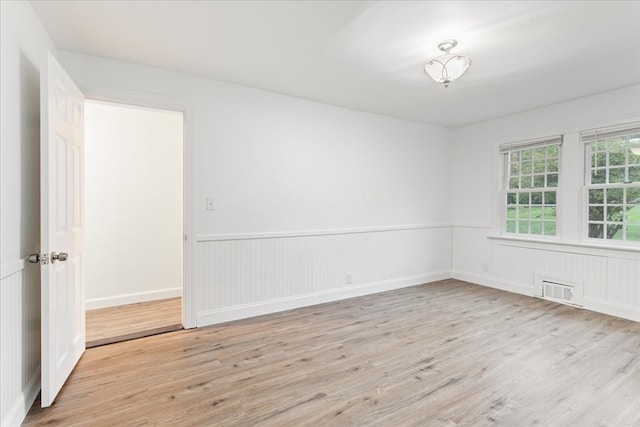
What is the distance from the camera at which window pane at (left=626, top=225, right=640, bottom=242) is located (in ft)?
11.1

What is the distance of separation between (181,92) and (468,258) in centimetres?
458

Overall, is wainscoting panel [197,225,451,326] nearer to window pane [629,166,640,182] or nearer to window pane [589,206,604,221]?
window pane [589,206,604,221]

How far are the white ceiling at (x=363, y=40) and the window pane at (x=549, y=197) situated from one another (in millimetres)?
1239

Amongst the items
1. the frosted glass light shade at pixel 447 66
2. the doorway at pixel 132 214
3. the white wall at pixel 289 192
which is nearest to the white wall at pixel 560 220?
the white wall at pixel 289 192

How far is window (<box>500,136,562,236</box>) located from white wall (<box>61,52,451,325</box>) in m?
1.06

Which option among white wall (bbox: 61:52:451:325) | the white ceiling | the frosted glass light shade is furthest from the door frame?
the frosted glass light shade

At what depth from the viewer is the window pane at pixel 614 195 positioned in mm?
3480

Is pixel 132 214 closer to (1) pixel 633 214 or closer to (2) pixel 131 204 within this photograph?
(2) pixel 131 204

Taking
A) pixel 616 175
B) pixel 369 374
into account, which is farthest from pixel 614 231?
pixel 369 374

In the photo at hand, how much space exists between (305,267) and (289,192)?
92 centimetres

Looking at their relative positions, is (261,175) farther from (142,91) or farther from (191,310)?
(191,310)

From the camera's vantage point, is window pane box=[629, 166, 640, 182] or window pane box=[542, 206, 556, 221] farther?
window pane box=[542, 206, 556, 221]

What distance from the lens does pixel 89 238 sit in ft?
12.0

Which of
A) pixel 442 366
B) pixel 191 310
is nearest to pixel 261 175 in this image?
pixel 191 310
